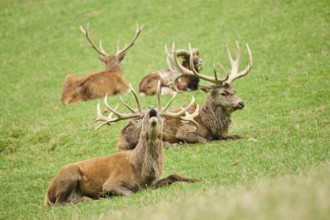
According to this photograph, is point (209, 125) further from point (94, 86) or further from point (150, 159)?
point (94, 86)

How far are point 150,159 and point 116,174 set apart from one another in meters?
0.52

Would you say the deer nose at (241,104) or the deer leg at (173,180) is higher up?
the deer nose at (241,104)

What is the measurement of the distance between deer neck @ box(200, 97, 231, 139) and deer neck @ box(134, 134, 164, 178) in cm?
290

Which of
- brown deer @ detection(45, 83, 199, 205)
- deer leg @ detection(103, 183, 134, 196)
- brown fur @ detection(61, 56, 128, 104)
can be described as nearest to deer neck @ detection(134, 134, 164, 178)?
brown deer @ detection(45, 83, 199, 205)

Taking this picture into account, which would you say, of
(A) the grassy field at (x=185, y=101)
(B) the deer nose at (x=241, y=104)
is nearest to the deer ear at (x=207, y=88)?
(B) the deer nose at (x=241, y=104)

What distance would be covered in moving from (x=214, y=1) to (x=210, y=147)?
15.7 metres

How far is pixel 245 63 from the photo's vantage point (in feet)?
65.5

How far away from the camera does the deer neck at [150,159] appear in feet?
32.6

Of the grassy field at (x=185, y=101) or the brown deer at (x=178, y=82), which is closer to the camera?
the grassy field at (x=185, y=101)

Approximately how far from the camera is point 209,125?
12828 millimetres

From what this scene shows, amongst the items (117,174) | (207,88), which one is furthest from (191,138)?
(117,174)

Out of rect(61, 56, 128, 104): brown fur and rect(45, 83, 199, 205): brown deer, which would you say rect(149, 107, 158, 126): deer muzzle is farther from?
rect(61, 56, 128, 104): brown fur

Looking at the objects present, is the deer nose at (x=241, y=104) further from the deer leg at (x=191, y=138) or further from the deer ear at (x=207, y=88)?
the deer leg at (x=191, y=138)

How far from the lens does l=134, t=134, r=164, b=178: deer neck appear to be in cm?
993
